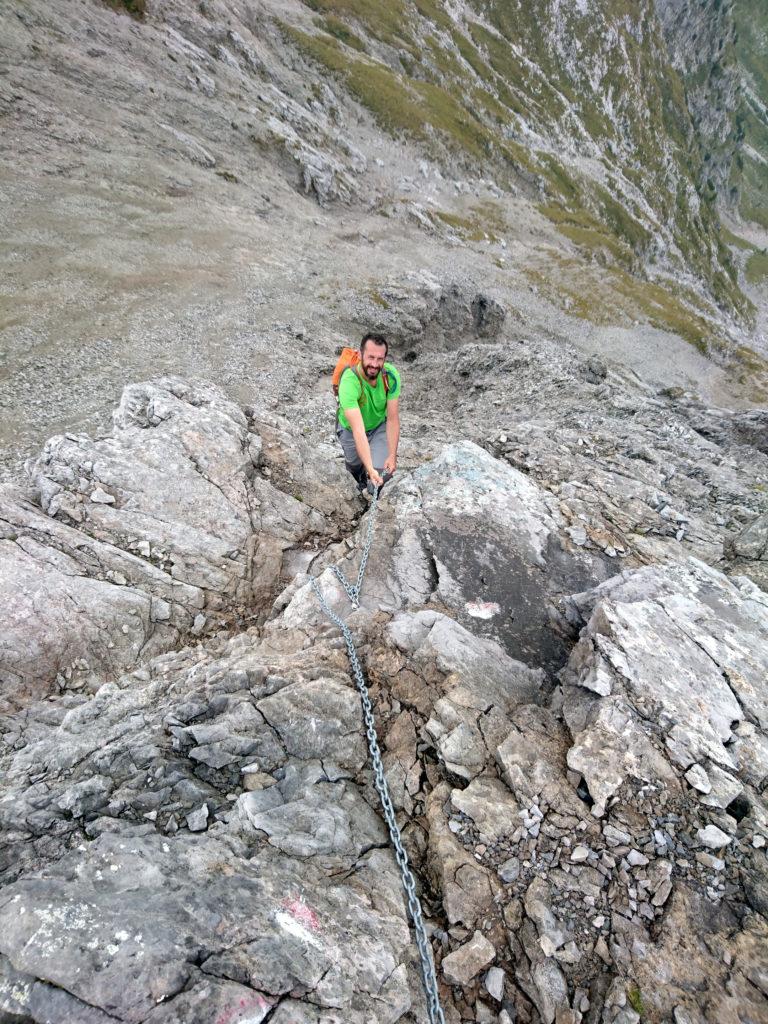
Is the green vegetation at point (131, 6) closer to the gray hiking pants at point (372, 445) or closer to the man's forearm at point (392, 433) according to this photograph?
the gray hiking pants at point (372, 445)

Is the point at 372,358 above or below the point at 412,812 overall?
above

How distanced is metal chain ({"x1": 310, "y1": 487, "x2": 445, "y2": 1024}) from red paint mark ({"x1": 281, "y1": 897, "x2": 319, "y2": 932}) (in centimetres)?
93

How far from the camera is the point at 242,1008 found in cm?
354

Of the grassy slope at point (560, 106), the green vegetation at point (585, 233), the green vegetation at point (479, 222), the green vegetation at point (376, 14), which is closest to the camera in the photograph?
the green vegetation at point (479, 222)

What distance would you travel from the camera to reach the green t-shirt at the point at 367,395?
9812 mm

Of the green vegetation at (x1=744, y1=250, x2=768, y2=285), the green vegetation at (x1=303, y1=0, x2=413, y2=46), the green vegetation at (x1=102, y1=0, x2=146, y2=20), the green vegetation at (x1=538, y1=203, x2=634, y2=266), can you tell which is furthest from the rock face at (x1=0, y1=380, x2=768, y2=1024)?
the green vegetation at (x1=744, y1=250, x2=768, y2=285)

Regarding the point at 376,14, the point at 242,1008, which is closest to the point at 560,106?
the point at 376,14

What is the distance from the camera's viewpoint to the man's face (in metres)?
9.31

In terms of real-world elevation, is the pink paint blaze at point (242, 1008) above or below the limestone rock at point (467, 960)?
below

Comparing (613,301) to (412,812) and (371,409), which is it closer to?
(371,409)

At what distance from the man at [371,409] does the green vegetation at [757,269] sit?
216 meters

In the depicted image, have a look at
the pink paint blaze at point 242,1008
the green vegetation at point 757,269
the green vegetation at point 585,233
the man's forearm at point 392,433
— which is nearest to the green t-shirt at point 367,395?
the man's forearm at point 392,433

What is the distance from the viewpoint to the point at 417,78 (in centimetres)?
10200

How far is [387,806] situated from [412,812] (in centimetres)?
38
